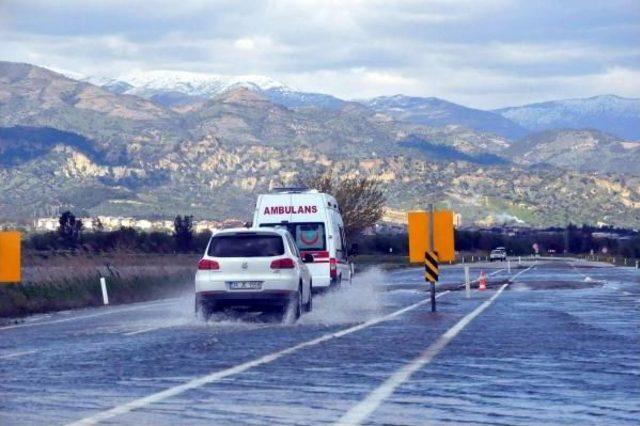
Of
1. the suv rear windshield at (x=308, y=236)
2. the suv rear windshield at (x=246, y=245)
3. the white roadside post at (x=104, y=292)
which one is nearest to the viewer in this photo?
the suv rear windshield at (x=246, y=245)

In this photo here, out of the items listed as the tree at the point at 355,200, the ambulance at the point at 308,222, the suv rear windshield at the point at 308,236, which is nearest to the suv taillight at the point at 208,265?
the ambulance at the point at 308,222

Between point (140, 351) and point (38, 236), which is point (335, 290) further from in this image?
point (38, 236)

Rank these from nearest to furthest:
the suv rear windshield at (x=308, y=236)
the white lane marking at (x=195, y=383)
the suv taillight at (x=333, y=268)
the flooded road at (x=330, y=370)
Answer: the white lane marking at (x=195, y=383), the flooded road at (x=330, y=370), the suv taillight at (x=333, y=268), the suv rear windshield at (x=308, y=236)

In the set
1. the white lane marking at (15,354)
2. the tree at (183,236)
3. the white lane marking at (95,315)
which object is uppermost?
the tree at (183,236)

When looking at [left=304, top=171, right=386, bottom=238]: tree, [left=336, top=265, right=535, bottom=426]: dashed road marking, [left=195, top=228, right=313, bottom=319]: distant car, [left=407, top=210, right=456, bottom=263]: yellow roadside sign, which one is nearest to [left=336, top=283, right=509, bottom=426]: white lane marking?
[left=336, top=265, right=535, bottom=426]: dashed road marking

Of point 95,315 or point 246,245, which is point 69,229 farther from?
point 246,245

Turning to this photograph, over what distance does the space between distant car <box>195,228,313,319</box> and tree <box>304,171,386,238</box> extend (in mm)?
74571

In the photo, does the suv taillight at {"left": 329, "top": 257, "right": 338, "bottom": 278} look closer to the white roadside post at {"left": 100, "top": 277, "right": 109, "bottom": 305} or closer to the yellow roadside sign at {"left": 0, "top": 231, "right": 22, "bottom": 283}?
the white roadside post at {"left": 100, "top": 277, "right": 109, "bottom": 305}

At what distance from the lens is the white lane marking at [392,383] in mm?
12312

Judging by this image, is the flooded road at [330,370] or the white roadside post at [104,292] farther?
the white roadside post at [104,292]

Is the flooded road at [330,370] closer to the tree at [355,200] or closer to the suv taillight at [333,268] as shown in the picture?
the suv taillight at [333,268]

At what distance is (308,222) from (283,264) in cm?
885

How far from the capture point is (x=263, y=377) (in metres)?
15.8

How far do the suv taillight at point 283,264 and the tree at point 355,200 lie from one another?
74.8 meters
